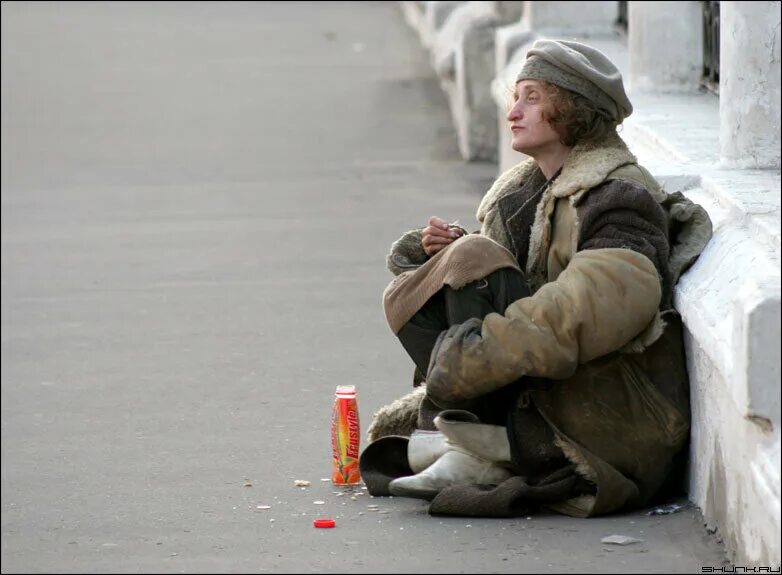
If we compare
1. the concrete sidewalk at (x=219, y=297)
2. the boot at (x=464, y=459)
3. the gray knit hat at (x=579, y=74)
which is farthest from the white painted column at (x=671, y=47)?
the boot at (x=464, y=459)

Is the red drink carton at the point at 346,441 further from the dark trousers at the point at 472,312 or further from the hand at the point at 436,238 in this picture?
the hand at the point at 436,238

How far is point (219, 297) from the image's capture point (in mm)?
8461

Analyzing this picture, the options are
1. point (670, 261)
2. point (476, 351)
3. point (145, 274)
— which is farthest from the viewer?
point (145, 274)

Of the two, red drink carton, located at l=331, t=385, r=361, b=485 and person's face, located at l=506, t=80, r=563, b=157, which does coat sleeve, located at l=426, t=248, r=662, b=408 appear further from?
red drink carton, located at l=331, t=385, r=361, b=485

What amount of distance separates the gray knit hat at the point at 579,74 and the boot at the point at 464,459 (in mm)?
949

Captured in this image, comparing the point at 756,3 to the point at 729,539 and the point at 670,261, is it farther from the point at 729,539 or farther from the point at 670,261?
the point at 729,539

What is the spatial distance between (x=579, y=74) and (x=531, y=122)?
0.19 meters

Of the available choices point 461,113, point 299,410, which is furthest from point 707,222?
point 461,113

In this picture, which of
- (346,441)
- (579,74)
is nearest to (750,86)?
(579,74)

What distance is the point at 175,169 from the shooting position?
12938 millimetres

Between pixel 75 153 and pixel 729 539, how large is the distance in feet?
35.3

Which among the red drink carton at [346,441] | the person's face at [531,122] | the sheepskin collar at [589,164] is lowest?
the red drink carton at [346,441]

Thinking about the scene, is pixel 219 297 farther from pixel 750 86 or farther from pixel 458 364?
pixel 458 364

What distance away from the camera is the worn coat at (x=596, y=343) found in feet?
13.3
